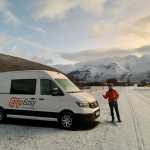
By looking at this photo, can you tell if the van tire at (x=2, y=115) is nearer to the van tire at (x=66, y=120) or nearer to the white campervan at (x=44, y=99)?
the white campervan at (x=44, y=99)

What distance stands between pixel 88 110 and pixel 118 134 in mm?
1934

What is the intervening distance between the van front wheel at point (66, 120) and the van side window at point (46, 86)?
3.74 feet

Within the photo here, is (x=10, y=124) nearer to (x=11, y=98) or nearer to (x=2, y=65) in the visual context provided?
(x=11, y=98)

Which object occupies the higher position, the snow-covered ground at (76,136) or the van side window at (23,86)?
the van side window at (23,86)

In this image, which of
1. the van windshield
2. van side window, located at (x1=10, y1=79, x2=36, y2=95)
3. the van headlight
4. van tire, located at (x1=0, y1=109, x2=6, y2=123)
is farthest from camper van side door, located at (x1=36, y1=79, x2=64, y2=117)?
van tire, located at (x1=0, y1=109, x2=6, y2=123)

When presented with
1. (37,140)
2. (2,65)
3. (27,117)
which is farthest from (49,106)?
(2,65)

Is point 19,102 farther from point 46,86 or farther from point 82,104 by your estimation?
point 82,104

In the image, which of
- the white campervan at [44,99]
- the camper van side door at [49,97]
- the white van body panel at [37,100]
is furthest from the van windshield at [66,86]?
the camper van side door at [49,97]

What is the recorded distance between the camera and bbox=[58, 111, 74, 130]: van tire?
13.6m

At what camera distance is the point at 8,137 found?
456 inches

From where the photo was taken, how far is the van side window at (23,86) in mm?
14586

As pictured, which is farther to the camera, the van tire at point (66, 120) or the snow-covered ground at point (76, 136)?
the van tire at point (66, 120)

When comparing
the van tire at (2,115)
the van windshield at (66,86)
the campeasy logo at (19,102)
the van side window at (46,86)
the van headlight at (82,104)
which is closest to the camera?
the van headlight at (82,104)

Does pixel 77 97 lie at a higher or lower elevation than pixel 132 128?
higher
